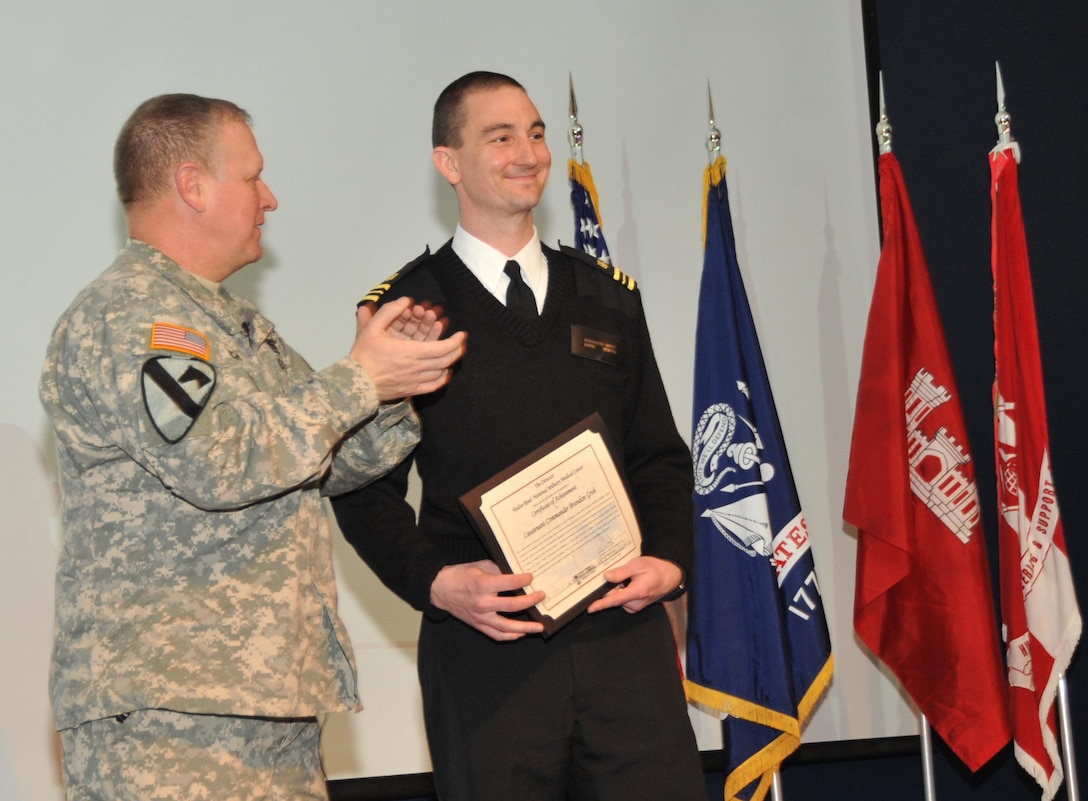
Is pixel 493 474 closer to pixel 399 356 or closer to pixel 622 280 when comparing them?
pixel 399 356

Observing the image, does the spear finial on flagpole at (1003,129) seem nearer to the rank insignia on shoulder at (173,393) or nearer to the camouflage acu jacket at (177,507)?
the camouflage acu jacket at (177,507)

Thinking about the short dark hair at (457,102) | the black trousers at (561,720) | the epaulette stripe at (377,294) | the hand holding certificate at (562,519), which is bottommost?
the black trousers at (561,720)

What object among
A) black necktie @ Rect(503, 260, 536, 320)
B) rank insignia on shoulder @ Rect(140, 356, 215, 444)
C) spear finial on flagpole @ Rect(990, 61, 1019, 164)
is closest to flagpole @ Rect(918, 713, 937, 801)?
spear finial on flagpole @ Rect(990, 61, 1019, 164)

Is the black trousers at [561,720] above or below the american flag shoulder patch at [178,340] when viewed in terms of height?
below

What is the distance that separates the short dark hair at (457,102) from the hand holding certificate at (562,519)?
28.9 inches

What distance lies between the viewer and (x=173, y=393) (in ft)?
5.33

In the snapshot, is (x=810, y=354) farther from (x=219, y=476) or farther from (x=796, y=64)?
(x=219, y=476)

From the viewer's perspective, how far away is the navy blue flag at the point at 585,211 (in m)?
3.03

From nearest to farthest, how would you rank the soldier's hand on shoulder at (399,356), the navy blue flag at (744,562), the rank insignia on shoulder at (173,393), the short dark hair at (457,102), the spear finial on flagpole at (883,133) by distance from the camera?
the rank insignia on shoulder at (173,393)
the soldier's hand on shoulder at (399,356)
the short dark hair at (457,102)
the navy blue flag at (744,562)
the spear finial on flagpole at (883,133)

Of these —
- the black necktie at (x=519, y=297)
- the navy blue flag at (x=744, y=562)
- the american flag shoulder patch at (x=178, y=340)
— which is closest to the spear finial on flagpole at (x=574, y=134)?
the navy blue flag at (x=744, y=562)

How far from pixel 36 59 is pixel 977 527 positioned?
2776mm

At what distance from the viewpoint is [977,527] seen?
303 cm

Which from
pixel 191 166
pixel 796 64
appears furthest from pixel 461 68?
pixel 191 166

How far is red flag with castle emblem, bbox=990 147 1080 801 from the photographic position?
2.97 m
